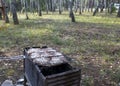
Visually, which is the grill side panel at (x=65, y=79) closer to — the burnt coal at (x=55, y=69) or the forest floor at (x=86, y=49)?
the burnt coal at (x=55, y=69)

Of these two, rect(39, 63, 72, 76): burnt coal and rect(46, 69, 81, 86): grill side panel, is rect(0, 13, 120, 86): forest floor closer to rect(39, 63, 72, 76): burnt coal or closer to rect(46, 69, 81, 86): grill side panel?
rect(39, 63, 72, 76): burnt coal

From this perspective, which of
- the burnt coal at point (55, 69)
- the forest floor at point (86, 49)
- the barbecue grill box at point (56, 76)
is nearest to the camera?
the barbecue grill box at point (56, 76)

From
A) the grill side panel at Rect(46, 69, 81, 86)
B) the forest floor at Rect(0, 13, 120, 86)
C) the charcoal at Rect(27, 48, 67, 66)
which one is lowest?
the forest floor at Rect(0, 13, 120, 86)

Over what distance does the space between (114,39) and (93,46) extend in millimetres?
2109

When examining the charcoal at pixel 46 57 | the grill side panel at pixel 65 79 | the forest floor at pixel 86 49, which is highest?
the charcoal at pixel 46 57

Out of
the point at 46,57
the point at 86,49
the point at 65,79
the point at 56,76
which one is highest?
the point at 46,57

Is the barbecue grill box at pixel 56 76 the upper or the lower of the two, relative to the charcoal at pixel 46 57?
lower

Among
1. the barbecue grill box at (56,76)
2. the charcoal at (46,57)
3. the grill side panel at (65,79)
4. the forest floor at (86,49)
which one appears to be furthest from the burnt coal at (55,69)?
the forest floor at (86,49)

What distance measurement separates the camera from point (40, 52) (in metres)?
4.74

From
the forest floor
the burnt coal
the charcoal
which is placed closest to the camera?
the charcoal

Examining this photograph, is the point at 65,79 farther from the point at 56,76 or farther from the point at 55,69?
the point at 55,69

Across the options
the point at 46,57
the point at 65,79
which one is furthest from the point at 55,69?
the point at 65,79

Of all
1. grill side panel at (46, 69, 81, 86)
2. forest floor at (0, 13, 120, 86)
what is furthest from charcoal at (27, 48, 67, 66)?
forest floor at (0, 13, 120, 86)

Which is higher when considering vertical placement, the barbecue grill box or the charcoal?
the charcoal
